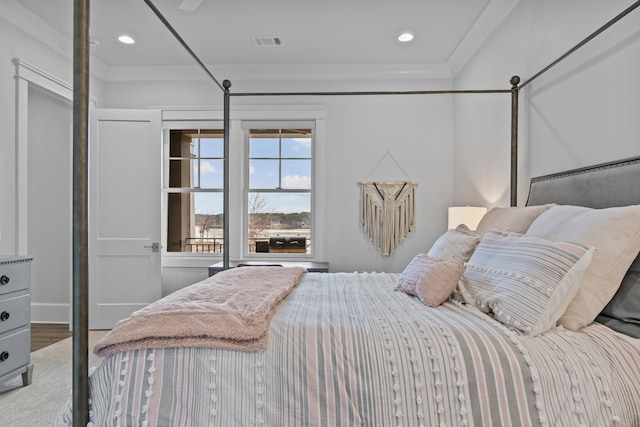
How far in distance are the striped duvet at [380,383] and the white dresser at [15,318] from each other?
163cm

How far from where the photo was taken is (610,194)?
1.68m

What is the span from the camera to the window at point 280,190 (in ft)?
13.9

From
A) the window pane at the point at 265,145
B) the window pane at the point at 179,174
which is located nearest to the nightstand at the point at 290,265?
the window pane at the point at 179,174

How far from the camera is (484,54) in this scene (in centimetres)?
330

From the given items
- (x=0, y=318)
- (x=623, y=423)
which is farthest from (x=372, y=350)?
(x=0, y=318)

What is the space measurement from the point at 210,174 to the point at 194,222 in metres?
0.57

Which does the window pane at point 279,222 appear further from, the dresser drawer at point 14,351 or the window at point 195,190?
the dresser drawer at point 14,351

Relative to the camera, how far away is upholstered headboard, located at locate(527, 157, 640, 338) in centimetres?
132

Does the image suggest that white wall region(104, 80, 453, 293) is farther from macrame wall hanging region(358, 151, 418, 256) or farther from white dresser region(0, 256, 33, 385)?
white dresser region(0, 256, 33, 385)

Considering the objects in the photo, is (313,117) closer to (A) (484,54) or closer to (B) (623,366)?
(A) (484,54)

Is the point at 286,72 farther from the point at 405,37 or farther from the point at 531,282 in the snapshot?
the point at 531,282

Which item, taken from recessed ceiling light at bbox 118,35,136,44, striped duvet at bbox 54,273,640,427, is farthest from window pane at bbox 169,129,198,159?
striped duvet at bbox 54,273,640,427

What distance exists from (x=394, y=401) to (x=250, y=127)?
3.52 m

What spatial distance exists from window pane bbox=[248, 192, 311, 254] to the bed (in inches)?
110
